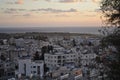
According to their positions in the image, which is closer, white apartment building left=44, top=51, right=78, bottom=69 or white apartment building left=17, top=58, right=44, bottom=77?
white apartment building left=17, top=58, right=44, bottom=77

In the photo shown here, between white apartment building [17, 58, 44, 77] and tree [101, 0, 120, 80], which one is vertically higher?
tree [101, 0, 120, 80]

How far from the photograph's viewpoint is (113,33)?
17.0 feet

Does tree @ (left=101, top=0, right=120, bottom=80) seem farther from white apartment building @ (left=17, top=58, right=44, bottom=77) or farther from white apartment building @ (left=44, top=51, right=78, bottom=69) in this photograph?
white apartment building @ (left=44, top=51, right=78, bottom=69)

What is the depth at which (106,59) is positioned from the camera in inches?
203

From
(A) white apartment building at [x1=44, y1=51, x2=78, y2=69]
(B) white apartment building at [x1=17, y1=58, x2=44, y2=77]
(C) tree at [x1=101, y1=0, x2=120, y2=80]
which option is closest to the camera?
(C) tree at [x1=101, y1=0, x2=120, y2=80]

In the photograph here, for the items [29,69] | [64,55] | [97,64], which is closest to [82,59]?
[64,55]

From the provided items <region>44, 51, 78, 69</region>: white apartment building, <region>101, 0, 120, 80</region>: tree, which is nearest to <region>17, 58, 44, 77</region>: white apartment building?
<region>44, 51, 78, 69</region>: white apartment building

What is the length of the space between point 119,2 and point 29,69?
22.2 meters

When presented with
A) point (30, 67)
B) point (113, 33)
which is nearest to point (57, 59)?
point (30, 67)

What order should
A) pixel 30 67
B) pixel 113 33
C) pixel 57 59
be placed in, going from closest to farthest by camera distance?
pixel 113 33
pixel 30 67
pixel 57 59

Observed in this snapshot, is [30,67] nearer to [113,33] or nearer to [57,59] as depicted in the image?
[57,59]

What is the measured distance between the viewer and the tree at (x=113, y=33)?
16.4 ft

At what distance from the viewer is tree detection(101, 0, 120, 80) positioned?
5000 mm

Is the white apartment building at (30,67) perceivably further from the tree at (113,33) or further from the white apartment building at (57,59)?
the tree at (113,33)
